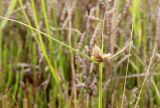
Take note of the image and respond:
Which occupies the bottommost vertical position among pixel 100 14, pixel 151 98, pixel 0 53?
pixel 151 98

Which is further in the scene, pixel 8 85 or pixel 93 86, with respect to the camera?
pixel 8 85

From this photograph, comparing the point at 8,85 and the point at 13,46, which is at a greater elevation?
the point at 13,46

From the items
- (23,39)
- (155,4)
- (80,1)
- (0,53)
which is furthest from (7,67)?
(155,4)

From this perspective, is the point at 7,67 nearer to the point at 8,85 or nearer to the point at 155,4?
the point at 8,85

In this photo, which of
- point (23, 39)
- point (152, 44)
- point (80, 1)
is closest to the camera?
point (152, 44)

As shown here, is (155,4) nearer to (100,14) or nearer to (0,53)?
(100,14)

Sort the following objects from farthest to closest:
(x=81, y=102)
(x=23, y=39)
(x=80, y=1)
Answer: (x=23, y=39)
(x=80, y=1)
(x=81, y=102)

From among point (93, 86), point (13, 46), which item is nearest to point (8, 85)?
point (13, 46)
